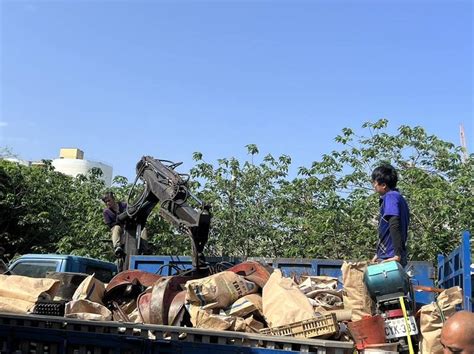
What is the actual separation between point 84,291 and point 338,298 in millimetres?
2637

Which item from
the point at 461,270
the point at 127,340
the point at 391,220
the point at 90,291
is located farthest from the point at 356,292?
the point at 90,291

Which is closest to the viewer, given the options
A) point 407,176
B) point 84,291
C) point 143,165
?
point 84,291

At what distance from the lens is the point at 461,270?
4.78 meters

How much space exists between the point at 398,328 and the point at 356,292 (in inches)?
23.3

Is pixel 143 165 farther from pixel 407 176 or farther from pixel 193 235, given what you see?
pixel 407 176

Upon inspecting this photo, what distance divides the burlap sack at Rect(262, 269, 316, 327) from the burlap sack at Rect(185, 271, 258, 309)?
0.97 ft

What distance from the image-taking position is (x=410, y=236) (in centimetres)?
1232

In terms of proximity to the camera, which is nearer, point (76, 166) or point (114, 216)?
point (114, 216)

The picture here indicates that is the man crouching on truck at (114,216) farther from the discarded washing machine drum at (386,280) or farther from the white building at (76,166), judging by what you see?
the white building at (76,166)

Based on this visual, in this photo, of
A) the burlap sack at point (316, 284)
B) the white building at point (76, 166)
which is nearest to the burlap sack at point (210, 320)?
the burlap sack at point (316, 284)

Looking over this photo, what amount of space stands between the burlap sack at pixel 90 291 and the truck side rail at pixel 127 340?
72 cm

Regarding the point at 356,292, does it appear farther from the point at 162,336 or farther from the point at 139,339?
the point at 139,339

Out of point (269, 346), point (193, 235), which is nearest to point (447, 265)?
point (269, 346)

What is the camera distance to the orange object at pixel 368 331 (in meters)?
4.19
